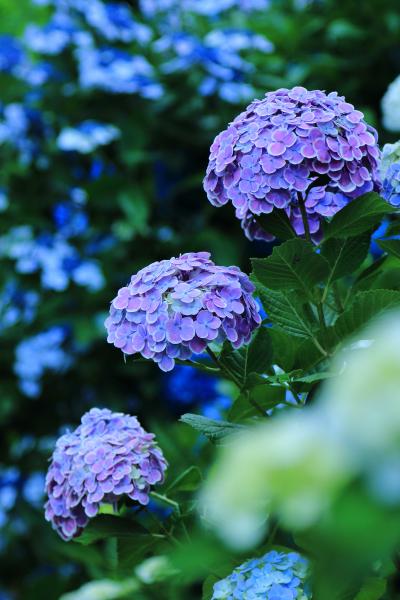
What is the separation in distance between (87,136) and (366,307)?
7.50 feet

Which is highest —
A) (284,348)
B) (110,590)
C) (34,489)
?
(284,348)

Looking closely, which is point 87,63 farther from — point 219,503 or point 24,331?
point 219,503

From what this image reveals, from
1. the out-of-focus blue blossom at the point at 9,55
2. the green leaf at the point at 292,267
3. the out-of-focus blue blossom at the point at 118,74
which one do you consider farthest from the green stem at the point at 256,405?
the out-of-focus blue blossom at the point at 9,55

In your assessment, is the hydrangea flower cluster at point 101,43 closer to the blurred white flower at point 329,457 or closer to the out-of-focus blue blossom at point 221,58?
the out-of-focus blue blossom at point 221,58

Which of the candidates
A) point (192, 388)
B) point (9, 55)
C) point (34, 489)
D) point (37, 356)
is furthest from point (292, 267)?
point (9, 55)

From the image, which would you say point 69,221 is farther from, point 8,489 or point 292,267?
point 292,267

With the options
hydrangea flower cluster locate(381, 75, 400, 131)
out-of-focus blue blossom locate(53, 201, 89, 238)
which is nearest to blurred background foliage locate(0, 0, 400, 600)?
out-of-focus blue blossom locate(53, 201, 89, 238)

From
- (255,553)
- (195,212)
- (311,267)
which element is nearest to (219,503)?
(311,267)

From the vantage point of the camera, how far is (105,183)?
3115 millimetres

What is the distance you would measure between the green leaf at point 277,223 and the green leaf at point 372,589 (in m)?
0.37

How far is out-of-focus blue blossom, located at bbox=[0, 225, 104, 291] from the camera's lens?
10.1 feet

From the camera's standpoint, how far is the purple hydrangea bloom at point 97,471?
41.3 inches

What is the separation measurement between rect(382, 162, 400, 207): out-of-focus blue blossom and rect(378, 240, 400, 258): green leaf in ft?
0.14

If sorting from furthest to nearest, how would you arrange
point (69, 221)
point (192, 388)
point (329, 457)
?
point (69, 221) → point (192, 388) → point (329, 457)
